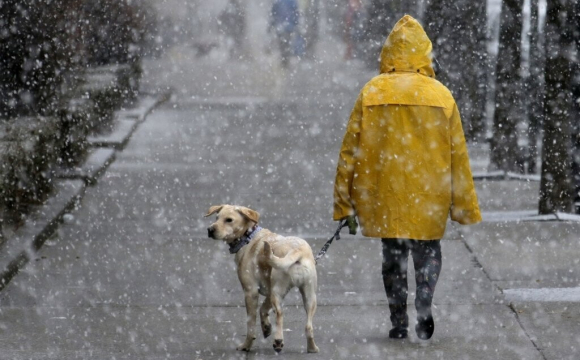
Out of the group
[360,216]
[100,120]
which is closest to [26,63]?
[100,120]

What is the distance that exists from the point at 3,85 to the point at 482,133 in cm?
616

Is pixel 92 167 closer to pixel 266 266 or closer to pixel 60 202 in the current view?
pixel 60 202

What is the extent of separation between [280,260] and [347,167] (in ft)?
2.42

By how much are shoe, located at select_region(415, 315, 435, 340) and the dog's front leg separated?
0.96m

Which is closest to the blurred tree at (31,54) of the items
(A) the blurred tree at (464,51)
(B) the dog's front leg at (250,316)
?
(A) the blurred tree at (464,51)

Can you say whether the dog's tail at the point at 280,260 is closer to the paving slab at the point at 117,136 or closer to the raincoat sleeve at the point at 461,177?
the raincoat sleeve at the point at 461,177

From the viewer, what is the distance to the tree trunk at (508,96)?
12328 millimetres

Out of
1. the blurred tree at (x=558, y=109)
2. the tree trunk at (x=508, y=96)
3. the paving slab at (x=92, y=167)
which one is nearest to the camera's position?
the blurred tree at (x=558, y=109)

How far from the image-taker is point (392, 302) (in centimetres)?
643

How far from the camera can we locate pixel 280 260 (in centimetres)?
584

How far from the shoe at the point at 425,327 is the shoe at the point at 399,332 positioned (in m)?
0.14

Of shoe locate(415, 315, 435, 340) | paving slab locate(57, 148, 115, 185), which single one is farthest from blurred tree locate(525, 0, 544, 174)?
shoe locate(415, 315, 435, 340)

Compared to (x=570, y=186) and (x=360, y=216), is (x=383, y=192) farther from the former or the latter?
(x=570, y=186)

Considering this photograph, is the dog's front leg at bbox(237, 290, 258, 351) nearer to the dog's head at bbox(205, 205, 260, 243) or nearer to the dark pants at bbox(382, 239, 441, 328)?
the dog's head at bbox(205, 205, 260, 243)
